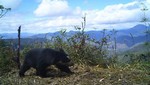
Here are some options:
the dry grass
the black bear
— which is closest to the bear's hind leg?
the black bear

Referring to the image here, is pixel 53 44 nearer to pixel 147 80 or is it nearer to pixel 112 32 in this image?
pixel 112 32

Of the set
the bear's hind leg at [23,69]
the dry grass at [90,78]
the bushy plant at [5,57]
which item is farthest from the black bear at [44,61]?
the bushy plant at [5,57]

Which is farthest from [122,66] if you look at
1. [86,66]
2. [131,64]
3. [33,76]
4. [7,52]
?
[7,52]

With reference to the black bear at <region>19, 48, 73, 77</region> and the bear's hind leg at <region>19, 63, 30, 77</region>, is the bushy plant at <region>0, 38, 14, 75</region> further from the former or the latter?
the black bear at <region>19, 48, 73, 77</region>

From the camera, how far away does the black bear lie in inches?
390

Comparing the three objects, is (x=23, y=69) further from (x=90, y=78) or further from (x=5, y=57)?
(x=90, y=78)

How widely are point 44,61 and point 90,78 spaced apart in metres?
1.48

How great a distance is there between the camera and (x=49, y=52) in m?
10.1

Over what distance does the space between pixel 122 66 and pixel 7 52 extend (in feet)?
12.8

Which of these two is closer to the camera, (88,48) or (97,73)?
(97,73)

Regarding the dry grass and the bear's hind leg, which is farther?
the bear's hind leg

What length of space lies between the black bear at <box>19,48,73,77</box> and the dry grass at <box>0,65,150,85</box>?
0.19 metres

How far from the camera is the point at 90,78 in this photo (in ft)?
30.1

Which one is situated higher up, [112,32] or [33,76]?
[112,32]
